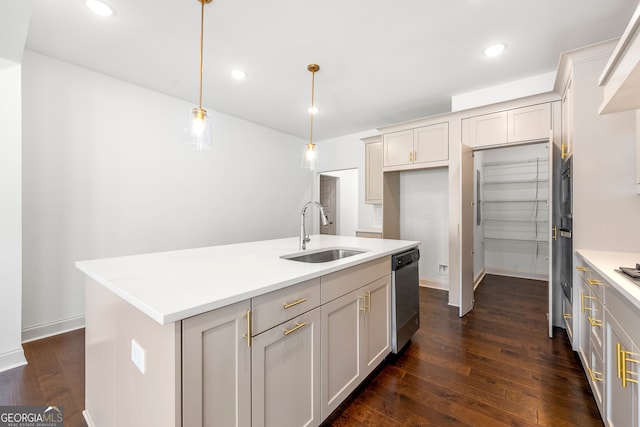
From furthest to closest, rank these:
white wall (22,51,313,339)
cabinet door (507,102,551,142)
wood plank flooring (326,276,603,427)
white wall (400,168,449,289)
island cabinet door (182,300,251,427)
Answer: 1. white wall (400,168,449,289)
2. cabinet door (507,102,551,142)
3. white wall (22,51,313,339)
4. wood plank flooring (326,276,603,427)
5. island cabinet door (182,300,251,427)

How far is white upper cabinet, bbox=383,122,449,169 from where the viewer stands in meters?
3.48

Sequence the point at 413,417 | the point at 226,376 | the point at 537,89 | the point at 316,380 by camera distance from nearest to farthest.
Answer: the point at 226,376, the point at 316,380, the point at 413,417, the point at 537,89

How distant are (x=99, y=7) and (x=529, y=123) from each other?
3968 millimetres

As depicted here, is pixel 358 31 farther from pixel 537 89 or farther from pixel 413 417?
pixel 413 417

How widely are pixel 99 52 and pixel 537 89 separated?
4.44m

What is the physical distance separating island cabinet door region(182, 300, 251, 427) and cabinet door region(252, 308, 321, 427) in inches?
2.2

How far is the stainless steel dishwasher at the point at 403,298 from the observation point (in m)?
2.15

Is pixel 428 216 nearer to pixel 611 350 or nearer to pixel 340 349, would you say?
pixel 611 350

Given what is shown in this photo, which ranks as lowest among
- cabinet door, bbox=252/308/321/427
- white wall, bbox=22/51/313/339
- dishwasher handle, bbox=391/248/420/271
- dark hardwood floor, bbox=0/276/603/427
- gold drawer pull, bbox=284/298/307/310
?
dark hardwood floor, bbox=0/276/603/427

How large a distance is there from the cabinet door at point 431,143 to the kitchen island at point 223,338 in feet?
7.81

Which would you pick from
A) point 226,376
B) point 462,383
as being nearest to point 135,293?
point 226,376

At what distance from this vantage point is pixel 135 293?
1020 millimetres

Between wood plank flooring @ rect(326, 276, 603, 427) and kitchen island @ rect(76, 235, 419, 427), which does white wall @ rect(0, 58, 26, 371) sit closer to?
kitchen island @ rect(76, 235, 419, 427)
